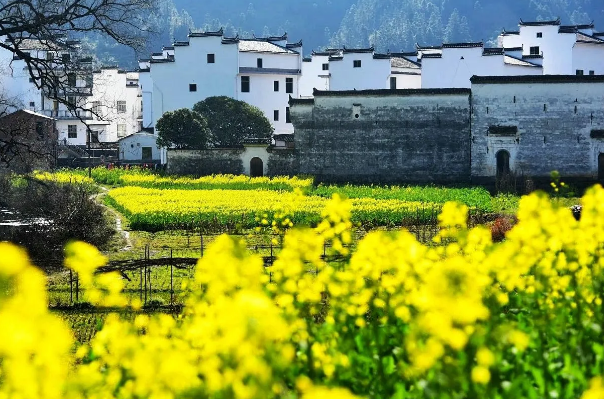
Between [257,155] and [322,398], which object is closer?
[322,398]

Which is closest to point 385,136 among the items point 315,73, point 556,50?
point 556,50

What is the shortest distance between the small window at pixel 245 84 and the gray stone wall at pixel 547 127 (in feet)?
71.0

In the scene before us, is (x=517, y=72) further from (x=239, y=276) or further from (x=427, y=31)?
(x=427, y=31)

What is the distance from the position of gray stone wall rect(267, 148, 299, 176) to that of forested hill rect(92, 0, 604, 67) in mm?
104475

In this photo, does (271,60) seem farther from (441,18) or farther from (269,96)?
(441,18)

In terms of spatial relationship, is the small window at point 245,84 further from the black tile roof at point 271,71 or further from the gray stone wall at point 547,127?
the gray stone wall at point 547,127

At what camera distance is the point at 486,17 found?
176 meters

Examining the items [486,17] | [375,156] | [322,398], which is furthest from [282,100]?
[486,17]

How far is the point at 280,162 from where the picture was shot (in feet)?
139

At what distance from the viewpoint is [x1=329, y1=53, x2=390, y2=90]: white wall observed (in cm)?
5866

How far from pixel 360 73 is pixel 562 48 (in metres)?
13.8

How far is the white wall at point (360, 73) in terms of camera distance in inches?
2310

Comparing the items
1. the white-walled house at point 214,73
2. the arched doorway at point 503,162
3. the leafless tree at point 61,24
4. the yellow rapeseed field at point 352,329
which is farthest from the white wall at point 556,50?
the yellow rapeseed field at point 352,329

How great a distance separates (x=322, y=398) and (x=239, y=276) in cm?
176
